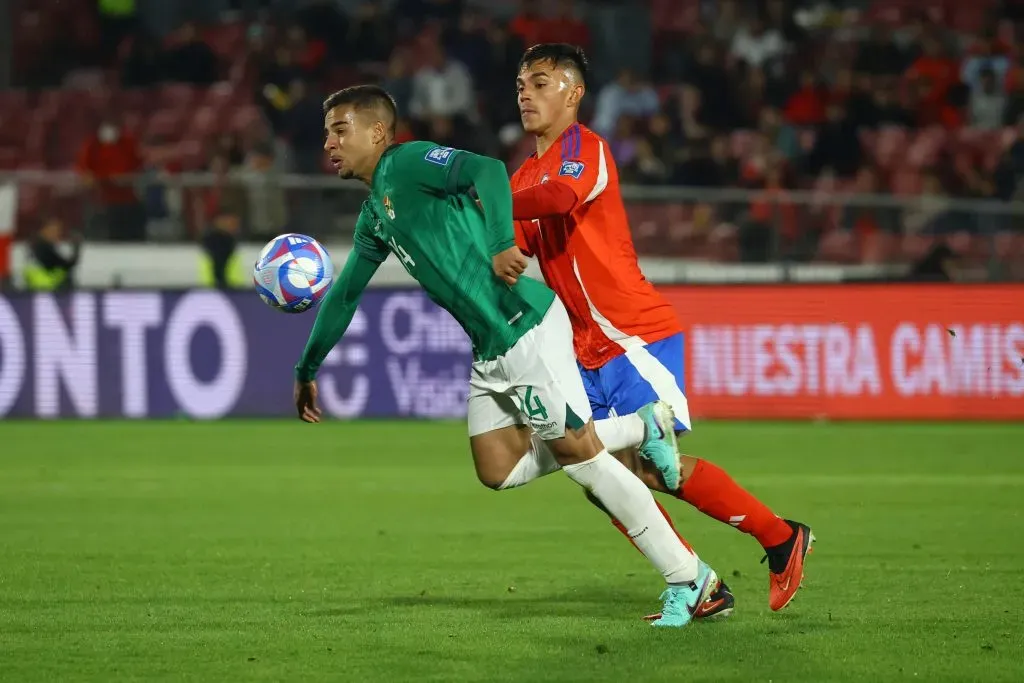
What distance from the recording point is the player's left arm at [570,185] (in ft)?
19.4

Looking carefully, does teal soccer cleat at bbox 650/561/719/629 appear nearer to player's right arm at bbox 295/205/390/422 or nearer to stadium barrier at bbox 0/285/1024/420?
player's right arm at bbox 295/205/390/422

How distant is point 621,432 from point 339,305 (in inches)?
50.6

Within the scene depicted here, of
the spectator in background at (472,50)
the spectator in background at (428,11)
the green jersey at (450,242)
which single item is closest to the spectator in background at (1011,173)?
the spectator in background at (472,50)

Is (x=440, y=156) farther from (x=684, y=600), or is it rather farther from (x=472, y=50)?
(x=472, y=50)

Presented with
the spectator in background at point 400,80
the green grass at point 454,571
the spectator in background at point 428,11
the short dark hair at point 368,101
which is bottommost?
the green grass at point 454,571

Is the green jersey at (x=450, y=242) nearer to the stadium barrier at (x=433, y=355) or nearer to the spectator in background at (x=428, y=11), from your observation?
the stadium barrier at (x=433, y=355)

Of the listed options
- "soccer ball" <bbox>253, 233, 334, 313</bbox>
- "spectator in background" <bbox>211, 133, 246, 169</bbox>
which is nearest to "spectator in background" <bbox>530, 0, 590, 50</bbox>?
"spectator in background" <bbox>211, 133, 246, 169</bbox>

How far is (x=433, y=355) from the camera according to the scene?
15.8 meters

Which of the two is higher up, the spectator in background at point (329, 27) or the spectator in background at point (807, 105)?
the spectator in background at point (329, 27)

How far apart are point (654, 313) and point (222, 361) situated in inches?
406

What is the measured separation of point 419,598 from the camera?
673cm

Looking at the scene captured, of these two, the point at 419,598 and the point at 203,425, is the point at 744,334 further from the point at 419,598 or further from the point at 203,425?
the point at 419,598

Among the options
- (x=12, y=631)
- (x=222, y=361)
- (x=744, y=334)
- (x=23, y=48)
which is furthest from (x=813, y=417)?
(x=23, y=48)

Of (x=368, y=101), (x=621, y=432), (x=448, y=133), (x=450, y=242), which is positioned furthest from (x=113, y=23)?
(x=621, y=432)
